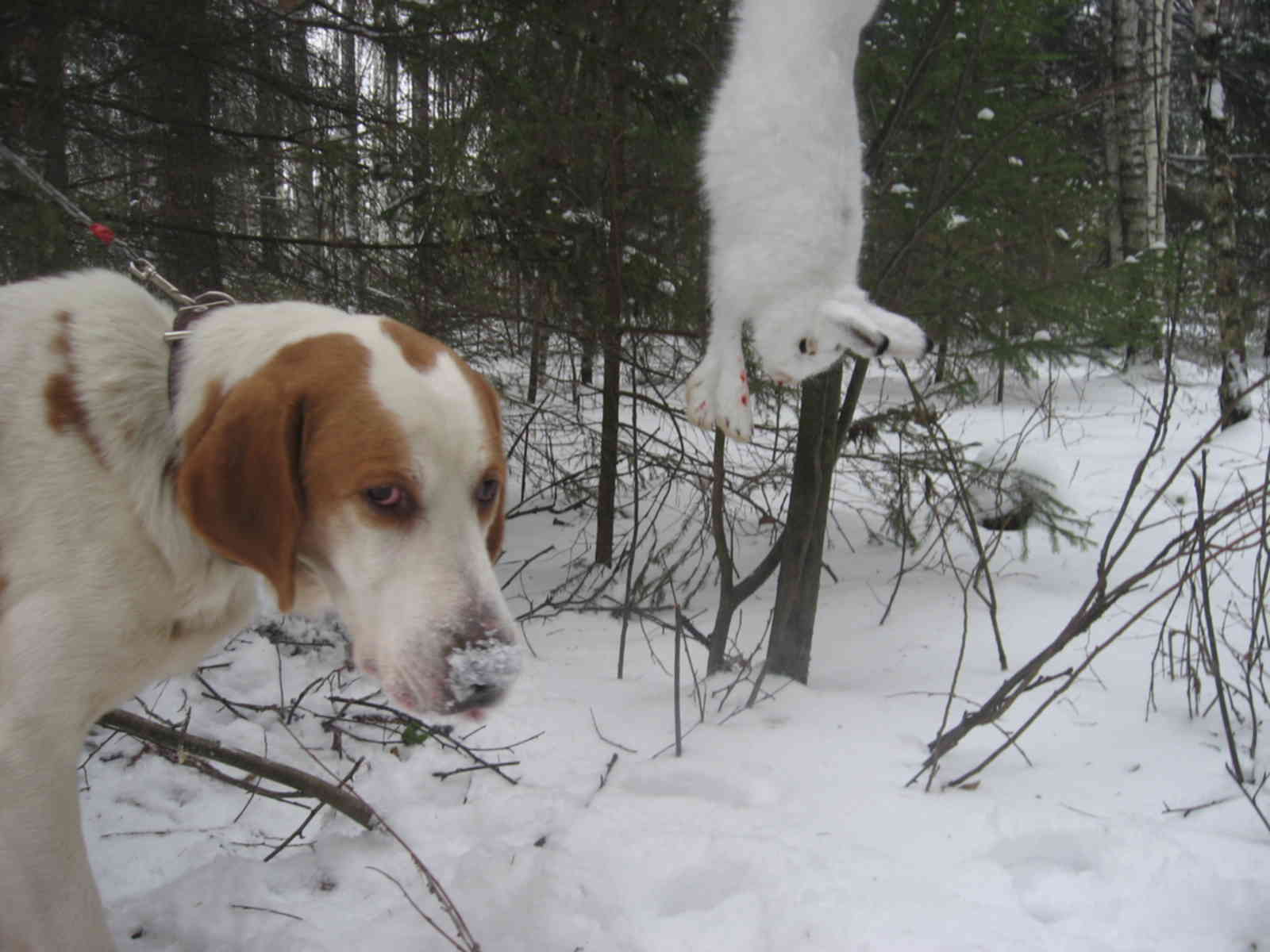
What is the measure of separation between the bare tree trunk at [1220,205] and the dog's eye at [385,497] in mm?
6283

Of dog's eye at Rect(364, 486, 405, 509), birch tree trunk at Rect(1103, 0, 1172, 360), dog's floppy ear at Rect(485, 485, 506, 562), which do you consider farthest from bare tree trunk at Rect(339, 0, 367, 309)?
birch tree trunk at Rect(1103, 0, 1172, 360)

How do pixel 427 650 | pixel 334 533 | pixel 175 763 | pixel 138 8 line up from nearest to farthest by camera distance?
pixel 427 650 → pixel 334 533 → pixel 175 763 → pixel 138 8

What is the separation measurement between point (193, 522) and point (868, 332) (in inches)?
46.9

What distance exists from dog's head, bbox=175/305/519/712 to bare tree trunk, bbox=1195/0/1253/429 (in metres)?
6.20

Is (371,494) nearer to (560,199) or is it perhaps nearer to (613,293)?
(613,293)

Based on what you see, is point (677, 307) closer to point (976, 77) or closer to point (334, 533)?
point (976, 77)

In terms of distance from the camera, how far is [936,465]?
179 inches

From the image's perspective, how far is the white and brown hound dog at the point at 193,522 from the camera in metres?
1.42

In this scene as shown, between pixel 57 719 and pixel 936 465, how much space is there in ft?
13.5

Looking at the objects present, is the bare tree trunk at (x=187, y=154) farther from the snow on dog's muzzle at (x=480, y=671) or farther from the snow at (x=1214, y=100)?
the snow at (x=1214, y=100)

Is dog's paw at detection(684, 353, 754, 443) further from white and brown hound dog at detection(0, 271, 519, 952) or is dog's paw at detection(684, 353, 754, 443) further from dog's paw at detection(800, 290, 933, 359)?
white and brown hound dog at detection(0, 271, 519, 952)

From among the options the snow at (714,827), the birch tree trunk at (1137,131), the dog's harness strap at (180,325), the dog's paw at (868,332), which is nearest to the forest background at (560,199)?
the snow at (714,827)

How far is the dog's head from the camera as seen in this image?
4.71 ft

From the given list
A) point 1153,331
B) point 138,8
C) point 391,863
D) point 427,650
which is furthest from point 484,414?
point 1153,331
